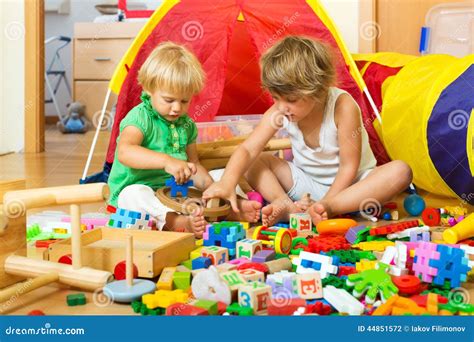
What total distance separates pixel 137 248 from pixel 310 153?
23.1 inches

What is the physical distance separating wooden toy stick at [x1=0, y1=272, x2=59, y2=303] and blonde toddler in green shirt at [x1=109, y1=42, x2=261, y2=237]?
0.44 meters

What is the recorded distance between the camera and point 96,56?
4.07 meters

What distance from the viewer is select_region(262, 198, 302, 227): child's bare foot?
53.5 inches

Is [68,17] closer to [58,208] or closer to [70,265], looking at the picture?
[58,208]

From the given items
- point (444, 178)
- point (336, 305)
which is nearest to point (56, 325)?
point (336, 305)

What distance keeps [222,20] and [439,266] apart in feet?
3.88

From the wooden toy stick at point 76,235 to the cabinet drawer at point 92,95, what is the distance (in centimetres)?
327

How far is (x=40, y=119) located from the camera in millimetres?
2842

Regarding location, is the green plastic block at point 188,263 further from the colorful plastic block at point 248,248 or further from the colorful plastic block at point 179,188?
the colorful plastic block at point 179,188

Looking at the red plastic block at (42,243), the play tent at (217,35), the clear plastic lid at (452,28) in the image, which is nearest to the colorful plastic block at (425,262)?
the red plastic block at (42,243)

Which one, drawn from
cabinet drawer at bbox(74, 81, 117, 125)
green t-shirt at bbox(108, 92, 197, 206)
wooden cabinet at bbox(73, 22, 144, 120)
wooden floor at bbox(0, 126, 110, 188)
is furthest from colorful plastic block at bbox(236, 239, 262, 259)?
cabinet drawer at bbox(74, 81, 117, 125)

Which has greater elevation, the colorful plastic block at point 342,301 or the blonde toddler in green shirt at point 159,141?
the blonde toddler in green shirt at point 159,141

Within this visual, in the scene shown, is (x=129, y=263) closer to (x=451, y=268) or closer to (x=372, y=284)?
(x=372, y=284)

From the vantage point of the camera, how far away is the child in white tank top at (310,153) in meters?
1.37
